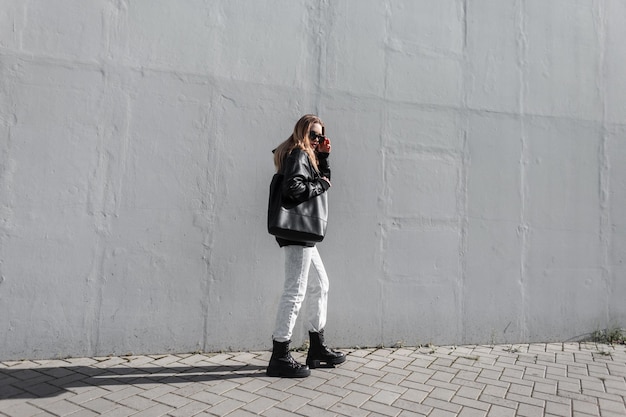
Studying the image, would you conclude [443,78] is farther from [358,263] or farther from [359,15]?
[358,263]

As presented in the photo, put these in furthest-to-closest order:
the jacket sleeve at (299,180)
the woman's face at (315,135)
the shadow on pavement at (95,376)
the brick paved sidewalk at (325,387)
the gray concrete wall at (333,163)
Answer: the gray concrete wall at (333,163) < the woman's face at (315,135) < the jacket sleeve at (299,180) < the shadow on pavement at (95,376) < the brick paved sidewalk at (325,387)

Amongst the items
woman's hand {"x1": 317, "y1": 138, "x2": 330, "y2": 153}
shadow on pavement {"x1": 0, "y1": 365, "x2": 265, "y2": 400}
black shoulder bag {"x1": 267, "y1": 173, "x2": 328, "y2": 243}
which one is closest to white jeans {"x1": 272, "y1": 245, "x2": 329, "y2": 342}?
black shoulder bag {"x1": 267, "y1": 173, "x2": 328, "y2": 243}

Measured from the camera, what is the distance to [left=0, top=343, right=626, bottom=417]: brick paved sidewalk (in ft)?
8.98

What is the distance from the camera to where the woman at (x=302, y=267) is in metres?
3.31

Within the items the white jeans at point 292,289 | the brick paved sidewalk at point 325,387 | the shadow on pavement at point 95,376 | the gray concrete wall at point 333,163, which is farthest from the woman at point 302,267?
the gray concrete wall at point 333,163

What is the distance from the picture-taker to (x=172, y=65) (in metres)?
4.00

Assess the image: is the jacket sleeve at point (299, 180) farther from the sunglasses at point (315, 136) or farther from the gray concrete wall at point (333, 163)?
the gray concrete wall at point (333, 163)

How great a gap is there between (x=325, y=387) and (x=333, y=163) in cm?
205

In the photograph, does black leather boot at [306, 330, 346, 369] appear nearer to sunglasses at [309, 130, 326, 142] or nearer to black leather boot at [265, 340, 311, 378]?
black leather boot at [265, 340, 311, 378]

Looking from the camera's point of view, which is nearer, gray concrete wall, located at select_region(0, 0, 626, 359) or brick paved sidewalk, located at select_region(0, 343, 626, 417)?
brick paved sidewalk, located at select_region(0, 343, 626, 417)

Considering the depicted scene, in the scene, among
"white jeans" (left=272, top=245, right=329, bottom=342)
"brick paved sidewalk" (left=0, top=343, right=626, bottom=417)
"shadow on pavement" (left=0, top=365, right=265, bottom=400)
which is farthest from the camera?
"white jeans" (left=272, top=245, right=329, bottom=342)

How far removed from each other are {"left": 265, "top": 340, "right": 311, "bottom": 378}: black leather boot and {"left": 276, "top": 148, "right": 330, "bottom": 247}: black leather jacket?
30.6 inches

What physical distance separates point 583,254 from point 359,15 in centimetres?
352

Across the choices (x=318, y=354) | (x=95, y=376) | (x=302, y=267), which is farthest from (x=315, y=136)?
(x=95, y=376)
